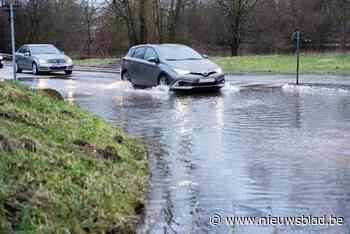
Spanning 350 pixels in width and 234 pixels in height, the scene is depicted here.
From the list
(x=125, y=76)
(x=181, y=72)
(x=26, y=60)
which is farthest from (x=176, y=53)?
(x=26, y=60)

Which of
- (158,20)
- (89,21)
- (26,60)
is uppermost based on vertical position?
(89,21)

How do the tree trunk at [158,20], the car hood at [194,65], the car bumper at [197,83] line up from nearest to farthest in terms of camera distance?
1. the car bumper at [197,83]
2. the car hood at [194,65]
3. the tree trunk at [158,20]

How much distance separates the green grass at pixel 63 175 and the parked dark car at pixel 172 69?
9.23 meters

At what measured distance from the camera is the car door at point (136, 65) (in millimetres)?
20375

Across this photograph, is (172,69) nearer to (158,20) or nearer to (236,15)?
(158,20)

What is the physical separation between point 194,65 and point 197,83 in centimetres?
82

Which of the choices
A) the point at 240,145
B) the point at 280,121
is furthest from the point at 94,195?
the point at 280,121

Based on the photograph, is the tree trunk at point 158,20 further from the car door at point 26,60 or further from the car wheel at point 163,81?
the car wheel at point 163,81

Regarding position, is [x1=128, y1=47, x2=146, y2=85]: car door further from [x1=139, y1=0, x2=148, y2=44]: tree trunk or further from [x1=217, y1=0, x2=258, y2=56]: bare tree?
[x1=217, y1=0, x2=258, y2=56]: bare tree

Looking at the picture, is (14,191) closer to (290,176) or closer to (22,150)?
(22,150)

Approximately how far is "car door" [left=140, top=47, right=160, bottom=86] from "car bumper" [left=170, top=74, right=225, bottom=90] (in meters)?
1.13

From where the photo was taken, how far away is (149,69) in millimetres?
19578

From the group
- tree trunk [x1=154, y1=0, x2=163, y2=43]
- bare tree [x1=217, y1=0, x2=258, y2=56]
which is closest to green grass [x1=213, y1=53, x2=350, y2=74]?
tree trunk [x1=154, y1=0, x2=163, y2=43]

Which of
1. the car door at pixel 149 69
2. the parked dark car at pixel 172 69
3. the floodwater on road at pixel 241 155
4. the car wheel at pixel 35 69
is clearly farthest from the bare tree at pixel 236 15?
the floodwater on road at pixel 241 155
